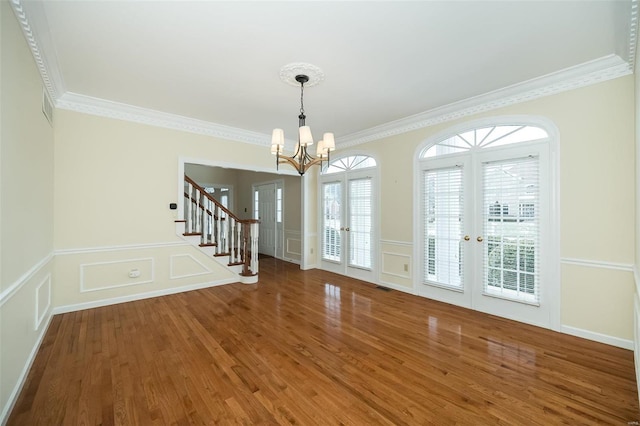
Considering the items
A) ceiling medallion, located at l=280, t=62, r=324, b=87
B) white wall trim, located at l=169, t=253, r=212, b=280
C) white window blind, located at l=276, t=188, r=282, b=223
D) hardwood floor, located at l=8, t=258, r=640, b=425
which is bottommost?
hardwood floor, located at l=8, t=258, r=640, b=425

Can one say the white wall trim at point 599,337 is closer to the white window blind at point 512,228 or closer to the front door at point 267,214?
the white window blind at point 512,228

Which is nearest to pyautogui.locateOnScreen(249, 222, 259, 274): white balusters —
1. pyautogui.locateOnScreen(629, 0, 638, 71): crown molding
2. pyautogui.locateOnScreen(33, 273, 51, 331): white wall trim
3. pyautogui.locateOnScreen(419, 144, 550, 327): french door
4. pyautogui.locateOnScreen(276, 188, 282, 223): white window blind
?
pyautogui.locateOnScreen(276, 188, 282, 223): white window blind

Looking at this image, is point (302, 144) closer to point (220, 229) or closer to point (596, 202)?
point (220, 229)

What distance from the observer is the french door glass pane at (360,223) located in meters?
5.34

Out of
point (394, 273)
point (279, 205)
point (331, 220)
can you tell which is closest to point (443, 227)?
point (394, 273)

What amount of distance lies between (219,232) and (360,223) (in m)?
2.68

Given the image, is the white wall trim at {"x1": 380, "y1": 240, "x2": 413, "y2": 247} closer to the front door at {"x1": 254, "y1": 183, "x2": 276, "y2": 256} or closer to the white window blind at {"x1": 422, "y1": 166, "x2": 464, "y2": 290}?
the white window blind at {"x1": 422, "y1": 166, "x2": 464, "y2": 290}

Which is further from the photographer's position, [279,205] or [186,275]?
[279,205]

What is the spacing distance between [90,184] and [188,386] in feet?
10.5

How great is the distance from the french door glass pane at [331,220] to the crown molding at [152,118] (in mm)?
1688

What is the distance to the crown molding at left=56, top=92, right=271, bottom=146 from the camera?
3.70 m

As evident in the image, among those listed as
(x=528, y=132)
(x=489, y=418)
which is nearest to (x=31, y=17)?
(x=489, y=418)

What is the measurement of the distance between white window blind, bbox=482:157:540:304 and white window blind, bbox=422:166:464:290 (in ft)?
1.17

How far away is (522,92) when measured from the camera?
11.1 ft
